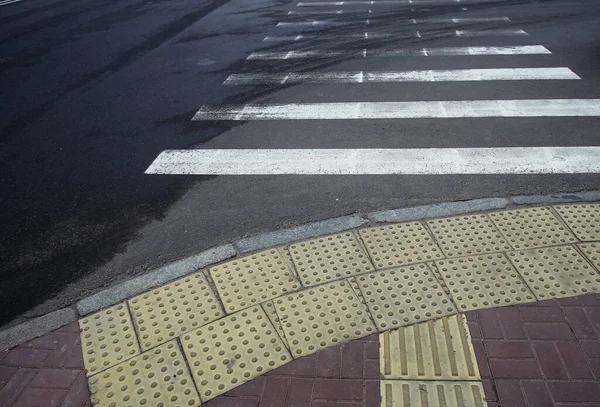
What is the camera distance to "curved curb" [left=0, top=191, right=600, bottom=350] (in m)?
4.01

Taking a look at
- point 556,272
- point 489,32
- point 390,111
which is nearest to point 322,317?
point 556,272

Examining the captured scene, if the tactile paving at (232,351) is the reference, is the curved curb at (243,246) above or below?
below

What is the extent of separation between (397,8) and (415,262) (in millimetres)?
10318

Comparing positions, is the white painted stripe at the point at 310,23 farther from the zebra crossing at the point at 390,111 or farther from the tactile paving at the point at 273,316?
the tactile paving at the point at 273,316

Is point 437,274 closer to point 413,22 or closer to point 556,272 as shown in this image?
point 556,272

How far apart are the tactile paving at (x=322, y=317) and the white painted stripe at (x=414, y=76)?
515 cm

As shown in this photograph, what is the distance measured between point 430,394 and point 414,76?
6.23m

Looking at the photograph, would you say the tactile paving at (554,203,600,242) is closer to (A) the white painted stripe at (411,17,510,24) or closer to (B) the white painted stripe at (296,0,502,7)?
(A) the white painted stripe at (411,17,510,24)

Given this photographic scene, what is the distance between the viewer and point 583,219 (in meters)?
4.73

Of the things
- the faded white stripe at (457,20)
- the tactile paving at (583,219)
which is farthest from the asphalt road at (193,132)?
the tactile paving at (583,219)

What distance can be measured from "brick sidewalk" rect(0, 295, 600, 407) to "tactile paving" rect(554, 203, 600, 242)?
86 cm

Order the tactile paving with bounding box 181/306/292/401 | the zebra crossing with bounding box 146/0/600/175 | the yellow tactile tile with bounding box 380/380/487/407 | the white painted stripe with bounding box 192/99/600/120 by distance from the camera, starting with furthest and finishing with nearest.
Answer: the white painted stripe with bounding box 192/99/600/120
the zebra crossing with bounding box 146/0/600/175
the tactile paving with bounding box 181/306/292/401
the yellow tactile tile with bounding box 380/380/487/407

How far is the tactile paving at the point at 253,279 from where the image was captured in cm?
403

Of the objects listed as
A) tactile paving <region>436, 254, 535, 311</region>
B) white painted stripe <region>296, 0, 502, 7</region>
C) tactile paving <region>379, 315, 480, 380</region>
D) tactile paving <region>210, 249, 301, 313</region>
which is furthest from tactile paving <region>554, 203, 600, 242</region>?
white painted stripe <region>296, 0, 502, 7</region>
